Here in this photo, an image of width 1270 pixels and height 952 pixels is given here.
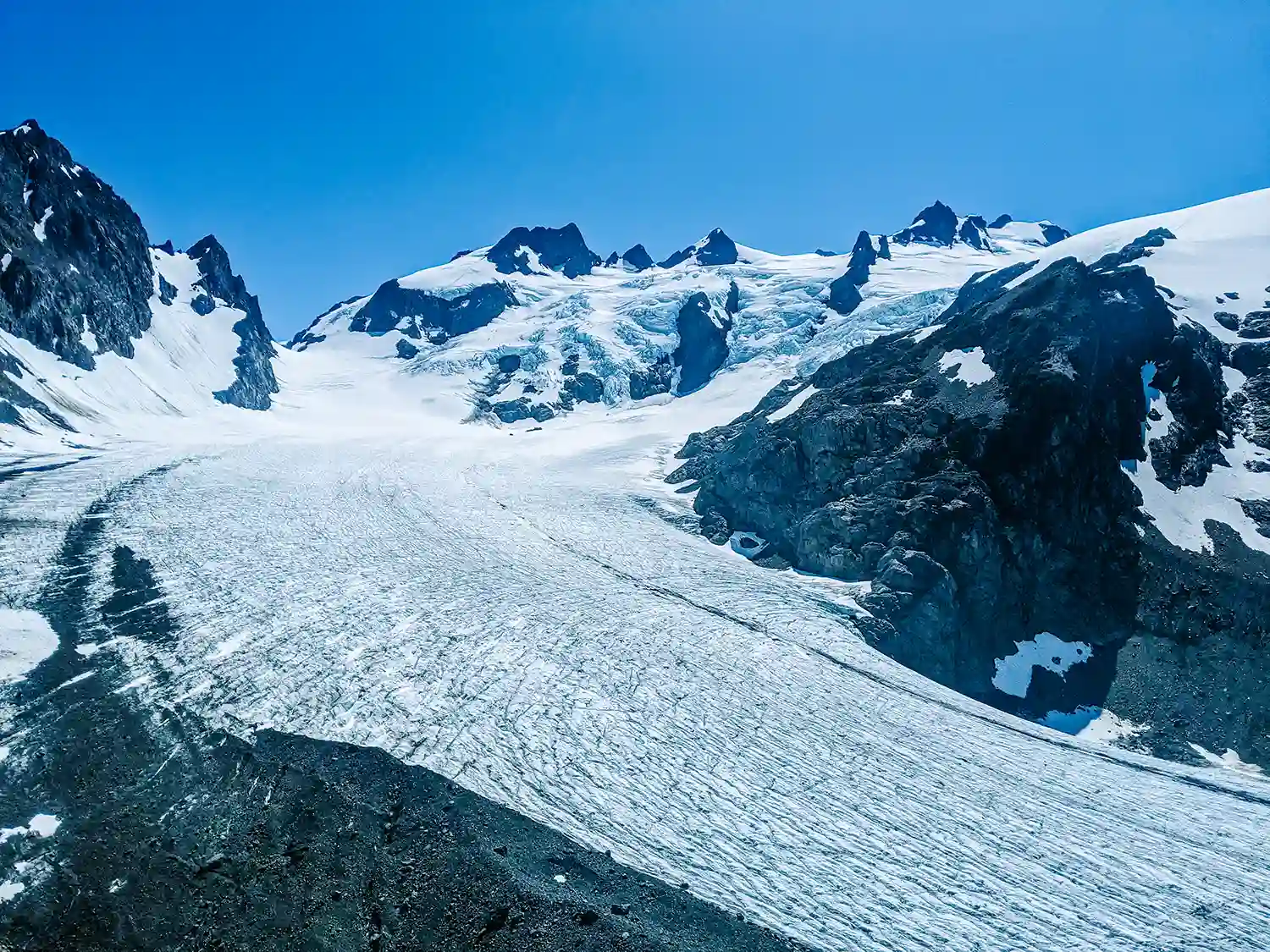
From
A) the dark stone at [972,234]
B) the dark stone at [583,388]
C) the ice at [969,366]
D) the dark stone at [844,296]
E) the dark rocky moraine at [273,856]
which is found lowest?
the dark rocky moraine at [273,856]

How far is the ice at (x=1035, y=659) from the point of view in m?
30.1

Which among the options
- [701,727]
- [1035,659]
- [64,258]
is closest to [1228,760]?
[1035,659]

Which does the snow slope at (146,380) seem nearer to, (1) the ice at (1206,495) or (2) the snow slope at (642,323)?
(2) the snow slope at (642,323)

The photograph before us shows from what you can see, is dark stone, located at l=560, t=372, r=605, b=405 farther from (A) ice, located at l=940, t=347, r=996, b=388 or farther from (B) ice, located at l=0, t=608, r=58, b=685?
(B) ice, located at l=0, t=608, r=58, b=685

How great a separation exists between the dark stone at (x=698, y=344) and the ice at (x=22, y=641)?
302ft

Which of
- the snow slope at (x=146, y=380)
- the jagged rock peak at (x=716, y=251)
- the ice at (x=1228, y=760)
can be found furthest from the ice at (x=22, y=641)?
the jagged rock peak at (x=716, y=251)

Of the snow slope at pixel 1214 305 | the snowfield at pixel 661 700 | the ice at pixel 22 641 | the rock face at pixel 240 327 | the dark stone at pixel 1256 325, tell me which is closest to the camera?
the snowfield at pixel 661 700

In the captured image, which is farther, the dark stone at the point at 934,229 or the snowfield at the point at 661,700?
the dark stone at the point at 934,229

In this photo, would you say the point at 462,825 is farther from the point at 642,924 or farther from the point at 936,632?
the point at 936,632

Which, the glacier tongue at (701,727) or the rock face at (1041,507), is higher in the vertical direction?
the rock face at (1041,507)

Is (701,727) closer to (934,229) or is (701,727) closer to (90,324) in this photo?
(90,324)

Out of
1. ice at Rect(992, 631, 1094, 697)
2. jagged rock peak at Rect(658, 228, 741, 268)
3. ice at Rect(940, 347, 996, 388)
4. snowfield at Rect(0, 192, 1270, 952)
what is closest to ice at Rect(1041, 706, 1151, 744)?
snowfield at Rect(0, 192, 1270, 952)

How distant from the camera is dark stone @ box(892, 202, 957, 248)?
186125 millimetres

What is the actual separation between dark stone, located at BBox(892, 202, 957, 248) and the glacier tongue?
178m
